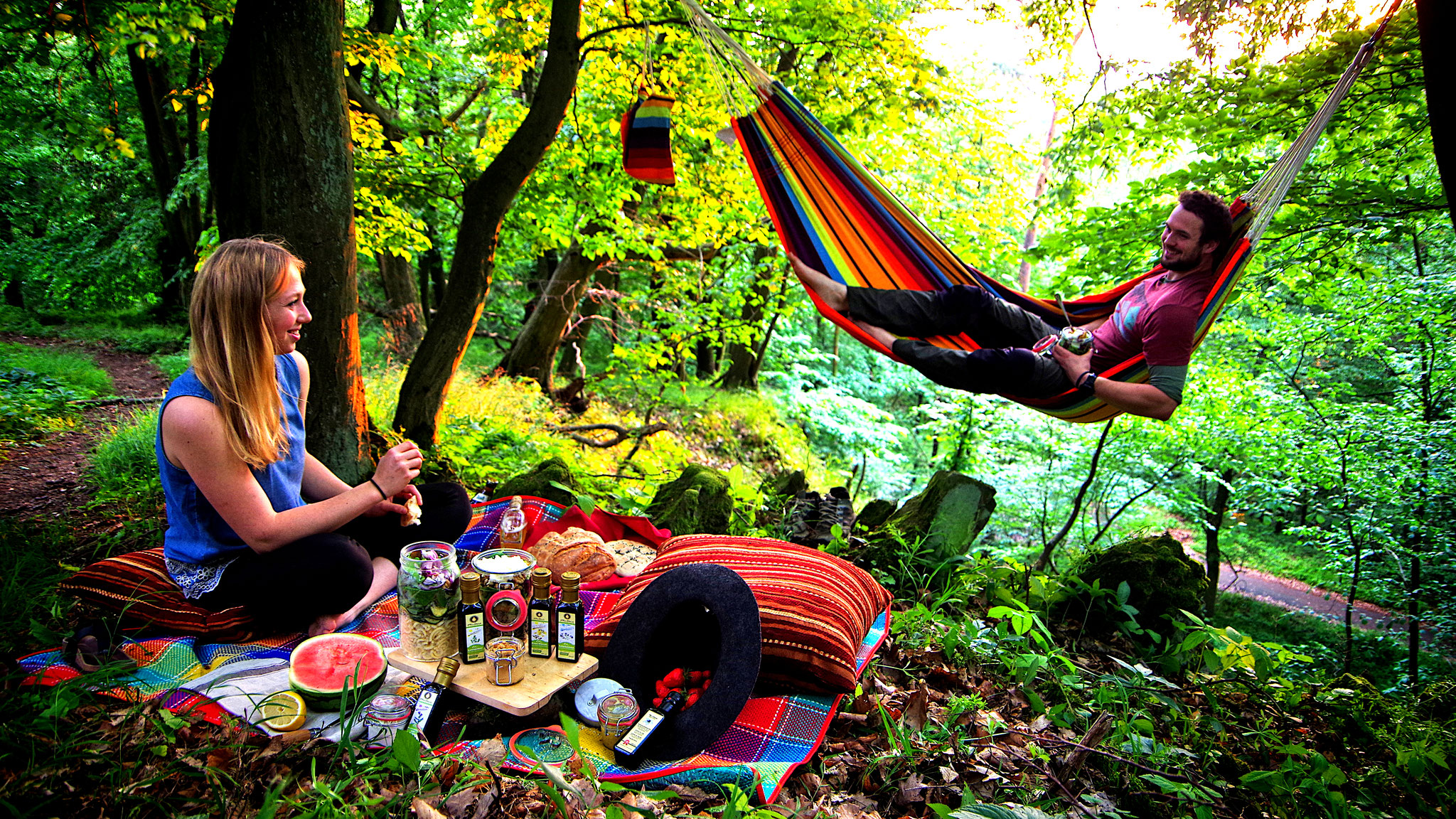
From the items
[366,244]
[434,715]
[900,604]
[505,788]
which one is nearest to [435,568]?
[434,715]

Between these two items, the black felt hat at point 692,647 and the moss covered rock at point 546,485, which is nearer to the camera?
the black felt hat at point 692,647

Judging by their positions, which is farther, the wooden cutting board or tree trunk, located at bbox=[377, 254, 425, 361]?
tree trunk, located at bbox=[377, 254, 425, 361]

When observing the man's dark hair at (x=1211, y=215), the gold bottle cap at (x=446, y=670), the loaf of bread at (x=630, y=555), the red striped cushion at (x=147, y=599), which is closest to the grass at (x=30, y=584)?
the red striped cushion at (x=147, y=599)

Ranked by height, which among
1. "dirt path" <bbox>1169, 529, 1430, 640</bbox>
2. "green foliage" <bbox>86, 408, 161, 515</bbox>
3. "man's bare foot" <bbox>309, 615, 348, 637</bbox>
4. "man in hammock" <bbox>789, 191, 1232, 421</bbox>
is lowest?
"dirt path" <bbox>1169, 529, 1430, 640</bbox>

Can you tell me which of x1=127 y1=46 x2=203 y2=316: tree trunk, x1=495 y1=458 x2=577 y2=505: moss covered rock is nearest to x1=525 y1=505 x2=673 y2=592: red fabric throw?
x1=495 y1=458 x2=577 y2=505: moss covered rock

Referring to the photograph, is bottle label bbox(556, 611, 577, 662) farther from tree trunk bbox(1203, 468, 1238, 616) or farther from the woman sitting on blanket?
tree trunk bbox(1203, 468, 1238, 616)

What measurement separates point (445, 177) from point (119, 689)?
2905 millimetres

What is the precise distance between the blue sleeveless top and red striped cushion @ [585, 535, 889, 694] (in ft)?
2.81

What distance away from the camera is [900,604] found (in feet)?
8.29

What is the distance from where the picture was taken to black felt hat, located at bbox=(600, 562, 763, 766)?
148cm

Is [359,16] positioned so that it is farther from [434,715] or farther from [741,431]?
[434,715]

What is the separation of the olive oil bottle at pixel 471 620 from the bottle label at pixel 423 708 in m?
0.08

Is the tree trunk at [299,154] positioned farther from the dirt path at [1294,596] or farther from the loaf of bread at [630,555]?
the dirt path at [1294,596]

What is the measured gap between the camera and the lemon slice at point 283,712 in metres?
1.32
